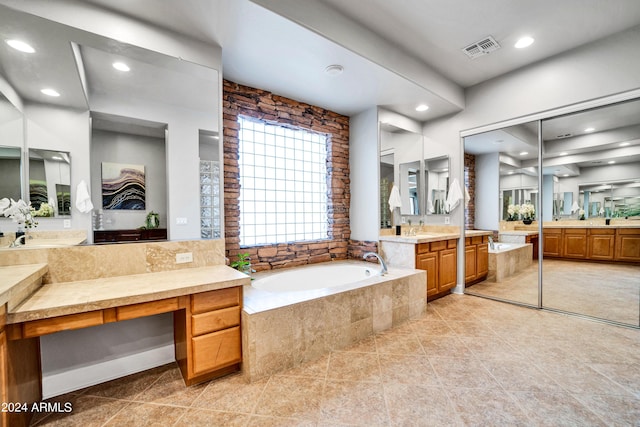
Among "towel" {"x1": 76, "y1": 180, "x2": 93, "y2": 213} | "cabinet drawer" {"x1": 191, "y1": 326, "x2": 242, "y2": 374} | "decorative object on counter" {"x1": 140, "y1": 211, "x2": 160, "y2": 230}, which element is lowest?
"cabinet drawer" {"x1": 191, "y1": 326, "x2": 242, "y2": 374}

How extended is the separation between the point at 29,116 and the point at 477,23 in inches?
143

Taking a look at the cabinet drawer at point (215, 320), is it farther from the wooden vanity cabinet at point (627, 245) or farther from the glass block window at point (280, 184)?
the wooden vanity cabinet at point (627, 245)

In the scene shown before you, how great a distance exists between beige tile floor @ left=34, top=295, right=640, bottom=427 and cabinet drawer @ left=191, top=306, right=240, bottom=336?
1.35ft

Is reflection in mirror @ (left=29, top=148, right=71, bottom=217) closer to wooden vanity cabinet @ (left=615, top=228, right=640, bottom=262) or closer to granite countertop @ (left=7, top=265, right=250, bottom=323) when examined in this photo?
granite countertop @ (left=7, top=265, right=250, bottom=323)

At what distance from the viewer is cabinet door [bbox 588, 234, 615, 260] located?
2.91 meters

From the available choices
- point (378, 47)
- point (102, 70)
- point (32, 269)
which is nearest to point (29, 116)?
point (102, 70)

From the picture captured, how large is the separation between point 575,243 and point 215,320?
403 centimetres

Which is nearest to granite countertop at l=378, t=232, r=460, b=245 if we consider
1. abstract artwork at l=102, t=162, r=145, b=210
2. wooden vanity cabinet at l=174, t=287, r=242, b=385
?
wooden vanity cabinet at l=174, t=287, r=242, b=385

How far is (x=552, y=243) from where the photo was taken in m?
3.21

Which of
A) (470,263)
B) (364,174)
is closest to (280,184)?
(364,174)

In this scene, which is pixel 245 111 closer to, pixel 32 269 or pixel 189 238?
pixel 189 238

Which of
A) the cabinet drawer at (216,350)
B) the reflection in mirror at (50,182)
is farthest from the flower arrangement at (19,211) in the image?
the cabinet drawer at (216,350)

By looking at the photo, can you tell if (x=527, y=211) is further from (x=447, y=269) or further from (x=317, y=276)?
(x=317, y=276)

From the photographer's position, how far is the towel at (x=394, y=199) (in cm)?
387
